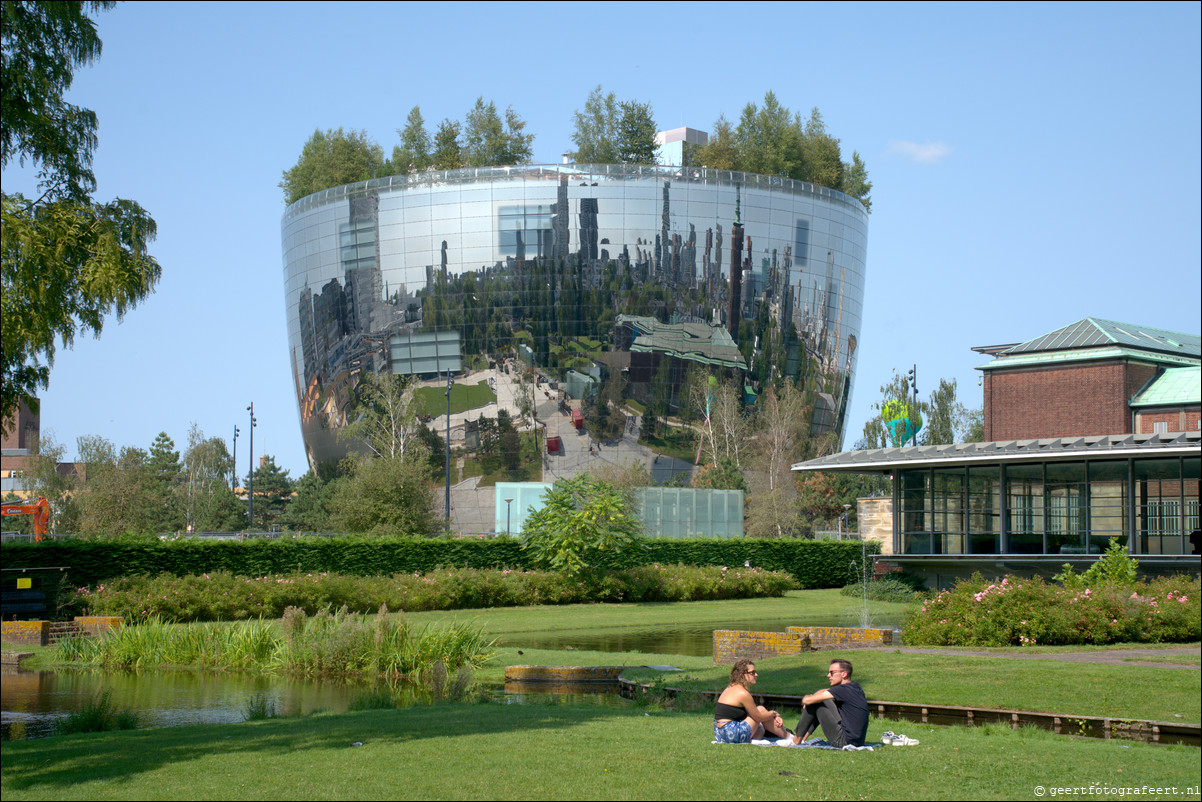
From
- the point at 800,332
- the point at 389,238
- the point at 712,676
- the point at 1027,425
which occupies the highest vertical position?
the point at 389,238

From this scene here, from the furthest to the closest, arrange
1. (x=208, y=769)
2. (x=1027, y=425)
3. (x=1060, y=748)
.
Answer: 1. (x=1027, y=425)
2. (x=1060, y=748)
3. (x=208, y=769)

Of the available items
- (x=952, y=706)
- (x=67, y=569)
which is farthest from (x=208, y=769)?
(x=67, y=569)

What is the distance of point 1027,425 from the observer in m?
51.3

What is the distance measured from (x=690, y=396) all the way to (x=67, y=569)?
6879cm

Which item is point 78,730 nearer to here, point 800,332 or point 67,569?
point 67,569

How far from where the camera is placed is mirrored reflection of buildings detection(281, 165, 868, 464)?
94.2m

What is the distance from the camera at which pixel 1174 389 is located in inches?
1890

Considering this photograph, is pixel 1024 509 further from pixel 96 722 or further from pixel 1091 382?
pixel 96 722

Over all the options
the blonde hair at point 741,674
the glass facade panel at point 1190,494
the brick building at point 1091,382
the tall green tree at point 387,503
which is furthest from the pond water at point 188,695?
the brick building at point 1091,382

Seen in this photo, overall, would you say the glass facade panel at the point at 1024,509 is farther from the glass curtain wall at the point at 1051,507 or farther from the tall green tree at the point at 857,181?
the tall green tree at the point at 857,181

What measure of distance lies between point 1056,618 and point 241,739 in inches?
592

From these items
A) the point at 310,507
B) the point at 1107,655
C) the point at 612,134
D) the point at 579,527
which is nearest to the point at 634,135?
the point at 612,134

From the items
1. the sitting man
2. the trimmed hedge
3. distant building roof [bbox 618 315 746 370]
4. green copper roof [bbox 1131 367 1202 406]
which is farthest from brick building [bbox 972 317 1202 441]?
distant building roof [bbox 618 315 746 370]

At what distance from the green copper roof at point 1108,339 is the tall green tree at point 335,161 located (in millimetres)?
68294
